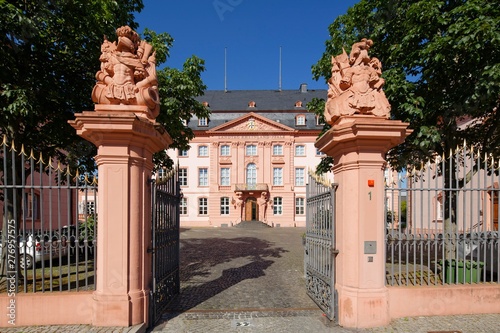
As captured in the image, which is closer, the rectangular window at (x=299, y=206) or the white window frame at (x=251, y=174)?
the rectangular window at (x=299, y=206)

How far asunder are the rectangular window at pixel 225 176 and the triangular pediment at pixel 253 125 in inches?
172

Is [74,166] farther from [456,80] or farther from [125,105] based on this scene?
[456,80]

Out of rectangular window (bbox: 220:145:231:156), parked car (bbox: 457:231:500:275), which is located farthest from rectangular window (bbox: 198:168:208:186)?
parked car (bbox: 457:231:500:275)

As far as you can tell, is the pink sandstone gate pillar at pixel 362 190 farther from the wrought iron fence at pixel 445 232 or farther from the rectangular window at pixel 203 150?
the rectangular window at pixel 203 150

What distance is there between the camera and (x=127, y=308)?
5168 millimetres

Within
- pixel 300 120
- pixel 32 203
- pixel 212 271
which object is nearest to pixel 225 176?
pixel 300 120

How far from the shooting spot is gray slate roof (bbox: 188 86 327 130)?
137 feet

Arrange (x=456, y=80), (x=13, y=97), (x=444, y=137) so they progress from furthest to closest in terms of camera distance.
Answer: (x=444, y=137) → (x=456, y=80) → (x=13, y=97)

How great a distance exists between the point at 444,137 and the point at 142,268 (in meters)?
7.76

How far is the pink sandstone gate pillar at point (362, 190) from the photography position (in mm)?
5453

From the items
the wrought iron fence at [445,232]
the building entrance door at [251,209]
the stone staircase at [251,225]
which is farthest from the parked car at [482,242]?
the building entrance door at [251,209]

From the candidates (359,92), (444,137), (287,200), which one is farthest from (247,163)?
(359,92)

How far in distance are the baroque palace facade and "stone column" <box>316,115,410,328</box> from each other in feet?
111

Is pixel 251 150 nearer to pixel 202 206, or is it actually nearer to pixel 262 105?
pixel 262 105
